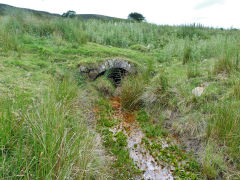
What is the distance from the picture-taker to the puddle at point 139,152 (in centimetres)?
306

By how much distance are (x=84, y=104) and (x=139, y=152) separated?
1.82 meters

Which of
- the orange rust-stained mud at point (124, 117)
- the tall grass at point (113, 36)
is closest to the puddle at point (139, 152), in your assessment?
the orange rust-stained mud at point (124, 117)

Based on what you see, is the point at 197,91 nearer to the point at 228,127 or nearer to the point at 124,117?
the point at 228,127

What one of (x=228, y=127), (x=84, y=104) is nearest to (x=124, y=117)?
(x=84, y=104)

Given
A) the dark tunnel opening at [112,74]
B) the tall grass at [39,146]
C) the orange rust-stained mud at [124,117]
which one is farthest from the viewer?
the dark tunnel opening at [112,74]

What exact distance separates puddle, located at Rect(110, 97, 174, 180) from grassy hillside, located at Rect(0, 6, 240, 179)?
22 centimetres

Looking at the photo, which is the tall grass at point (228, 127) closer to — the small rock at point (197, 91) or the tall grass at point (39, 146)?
the small rock at point (197, 91)

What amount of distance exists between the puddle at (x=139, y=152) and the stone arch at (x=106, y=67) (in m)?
1.82

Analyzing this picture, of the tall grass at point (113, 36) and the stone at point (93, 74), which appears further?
the tall grass at point (113, 36)

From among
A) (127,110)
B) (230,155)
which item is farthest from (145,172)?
(127,110)

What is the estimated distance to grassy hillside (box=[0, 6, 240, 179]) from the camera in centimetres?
178

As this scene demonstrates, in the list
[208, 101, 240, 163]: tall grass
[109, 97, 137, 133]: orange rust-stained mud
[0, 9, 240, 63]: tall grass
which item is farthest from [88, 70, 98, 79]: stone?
[208, 101, 240, 163]: tall grass

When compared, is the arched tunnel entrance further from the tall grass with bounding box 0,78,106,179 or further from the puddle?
the tall grass with bounding box 0,78,106,179

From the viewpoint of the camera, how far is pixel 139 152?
11.7ft
